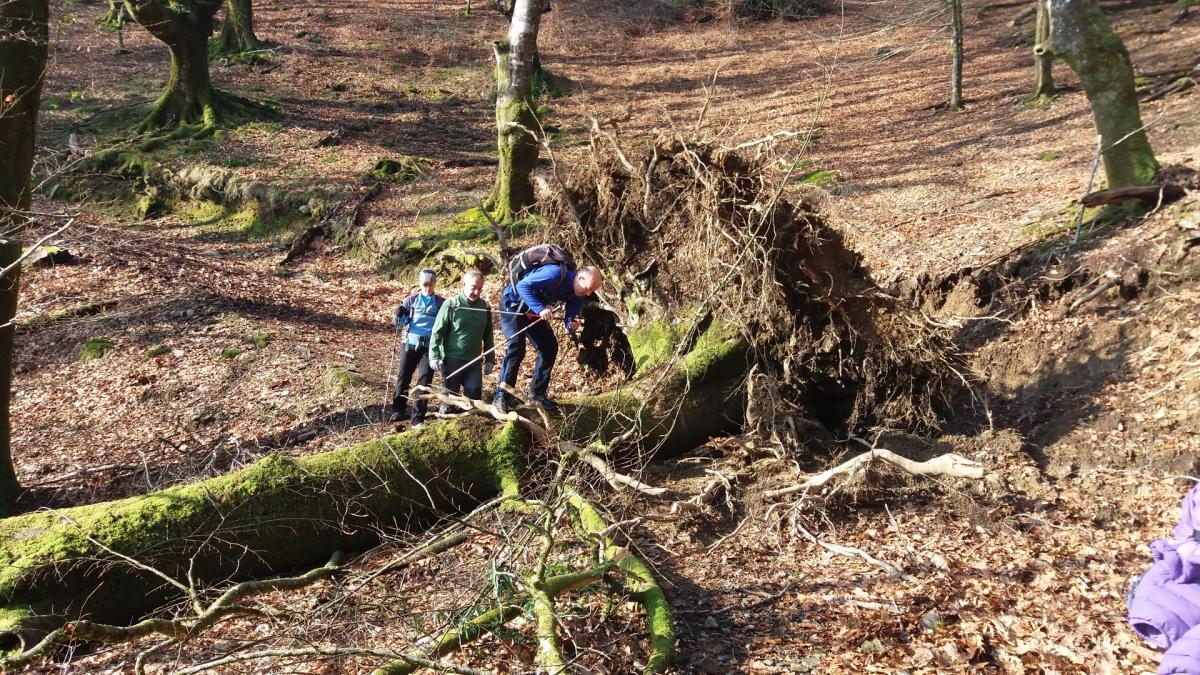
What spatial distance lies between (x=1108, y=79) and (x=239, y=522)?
9908 mm

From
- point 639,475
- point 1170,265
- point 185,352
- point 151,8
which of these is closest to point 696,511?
point 639,475

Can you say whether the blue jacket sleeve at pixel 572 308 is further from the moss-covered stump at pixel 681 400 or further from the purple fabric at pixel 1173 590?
the purple fabric at pixel 1173 590

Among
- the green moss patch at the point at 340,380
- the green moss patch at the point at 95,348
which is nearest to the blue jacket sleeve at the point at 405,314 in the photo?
the green moss patch at the point at 340,380

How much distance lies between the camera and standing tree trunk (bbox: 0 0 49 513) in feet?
21.2

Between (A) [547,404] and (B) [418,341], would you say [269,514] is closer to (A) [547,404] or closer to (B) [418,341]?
(A) [547,404]

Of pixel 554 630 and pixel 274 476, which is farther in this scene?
pixel 274 476

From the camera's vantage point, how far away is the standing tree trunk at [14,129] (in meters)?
6.46

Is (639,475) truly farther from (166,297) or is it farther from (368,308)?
(166,297)

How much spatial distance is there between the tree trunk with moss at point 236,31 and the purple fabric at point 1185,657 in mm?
24133

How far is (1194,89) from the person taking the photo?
1314cm

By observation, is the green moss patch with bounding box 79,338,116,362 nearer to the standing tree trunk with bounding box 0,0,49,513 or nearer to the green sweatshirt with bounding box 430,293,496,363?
the standing tree trunk with bounding box 0,0,49,513

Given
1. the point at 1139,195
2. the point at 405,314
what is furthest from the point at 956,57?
the point at 405,314

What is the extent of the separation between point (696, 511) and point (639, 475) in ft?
1.82

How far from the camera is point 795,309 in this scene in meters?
7.29
